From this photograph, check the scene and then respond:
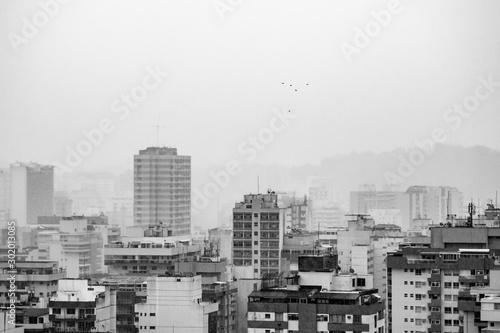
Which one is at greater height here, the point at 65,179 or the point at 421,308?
the point at 65,179

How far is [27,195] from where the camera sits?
2853 centimetres

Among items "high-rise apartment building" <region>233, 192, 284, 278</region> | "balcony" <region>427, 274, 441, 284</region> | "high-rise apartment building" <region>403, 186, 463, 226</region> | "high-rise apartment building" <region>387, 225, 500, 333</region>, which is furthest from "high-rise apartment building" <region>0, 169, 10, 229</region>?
"balcony" <region>427, 274, 441, 284</region>

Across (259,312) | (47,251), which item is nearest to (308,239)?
(47,251)

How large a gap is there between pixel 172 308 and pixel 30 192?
12.2 metres

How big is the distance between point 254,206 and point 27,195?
5805 millimetres

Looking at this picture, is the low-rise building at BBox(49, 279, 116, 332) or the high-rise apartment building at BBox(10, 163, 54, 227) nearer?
the low-rise building at BBox(49, 279, 116, 332)

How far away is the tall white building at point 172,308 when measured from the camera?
1677 centimetres

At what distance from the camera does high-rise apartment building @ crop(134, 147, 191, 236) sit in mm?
31562

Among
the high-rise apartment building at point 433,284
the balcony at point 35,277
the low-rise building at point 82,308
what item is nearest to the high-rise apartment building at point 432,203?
the balcony at point 35,277

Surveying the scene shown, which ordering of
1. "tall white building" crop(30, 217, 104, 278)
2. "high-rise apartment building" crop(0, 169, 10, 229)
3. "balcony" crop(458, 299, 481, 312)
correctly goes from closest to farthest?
"balcony" crop(458, 299, 481, 312)
"high-rise apartment building" crop(0, 169, 10, 229)
"tall white building" crop(30, 217, 104, 278)

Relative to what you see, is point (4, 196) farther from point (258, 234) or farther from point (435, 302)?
point (435, 302)

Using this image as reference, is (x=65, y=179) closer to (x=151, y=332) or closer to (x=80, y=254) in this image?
(x=80, y=254)

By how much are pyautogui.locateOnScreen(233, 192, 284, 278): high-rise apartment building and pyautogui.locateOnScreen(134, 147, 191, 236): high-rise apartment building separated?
20.3 ft

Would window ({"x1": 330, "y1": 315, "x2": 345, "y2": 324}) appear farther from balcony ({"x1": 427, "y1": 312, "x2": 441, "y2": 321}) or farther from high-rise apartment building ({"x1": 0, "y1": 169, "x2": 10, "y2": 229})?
high-rise apartment building ({"x1": 0, "y1": 169, "x2": 10, "y2": 229})
